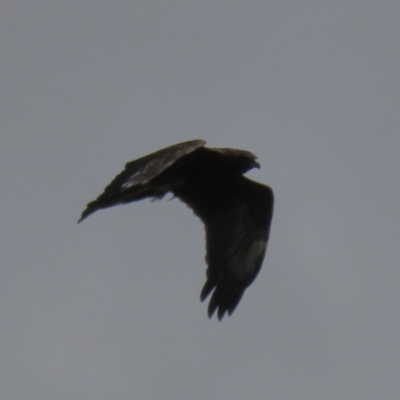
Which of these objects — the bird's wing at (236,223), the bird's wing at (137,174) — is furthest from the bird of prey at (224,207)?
the bird's wing at (137,174)

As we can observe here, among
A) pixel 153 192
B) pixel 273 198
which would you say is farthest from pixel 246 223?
pixel 153 192

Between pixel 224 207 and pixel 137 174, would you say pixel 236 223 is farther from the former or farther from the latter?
pixel 137 174

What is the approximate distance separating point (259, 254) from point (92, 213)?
220cm

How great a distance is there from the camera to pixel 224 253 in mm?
11195

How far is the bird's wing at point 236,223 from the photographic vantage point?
1110 cm

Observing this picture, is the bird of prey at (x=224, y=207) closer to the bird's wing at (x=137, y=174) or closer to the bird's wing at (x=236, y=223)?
the bird's wing at (x=236, y=223)

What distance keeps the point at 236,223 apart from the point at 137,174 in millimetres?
2071

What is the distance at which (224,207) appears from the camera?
11391mm

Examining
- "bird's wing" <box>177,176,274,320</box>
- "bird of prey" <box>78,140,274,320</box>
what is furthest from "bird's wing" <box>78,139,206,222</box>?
"bird's wing" <box>177,176,274,320</box>

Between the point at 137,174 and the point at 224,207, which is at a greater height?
the point at 224,207

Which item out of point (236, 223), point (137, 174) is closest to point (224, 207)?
point (236, 223)

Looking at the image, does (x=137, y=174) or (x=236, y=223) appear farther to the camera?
(x=236, y=223)

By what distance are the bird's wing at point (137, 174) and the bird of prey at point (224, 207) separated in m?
0.22

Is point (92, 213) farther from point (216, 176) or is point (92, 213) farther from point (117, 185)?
point (216, 176)
